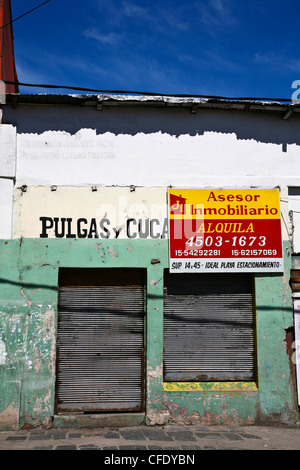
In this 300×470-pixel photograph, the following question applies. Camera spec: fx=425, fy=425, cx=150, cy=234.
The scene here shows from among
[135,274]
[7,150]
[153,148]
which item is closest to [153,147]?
[153,148]

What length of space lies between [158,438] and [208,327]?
231cm

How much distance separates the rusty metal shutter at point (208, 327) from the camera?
835 centimetres

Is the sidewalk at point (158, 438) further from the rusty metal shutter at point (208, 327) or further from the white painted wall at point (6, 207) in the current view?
the white painted wall at point (6, 207)

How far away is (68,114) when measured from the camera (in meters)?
8.80

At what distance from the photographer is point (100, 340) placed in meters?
8.27

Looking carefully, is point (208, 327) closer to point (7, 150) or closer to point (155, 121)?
point (155, 121)

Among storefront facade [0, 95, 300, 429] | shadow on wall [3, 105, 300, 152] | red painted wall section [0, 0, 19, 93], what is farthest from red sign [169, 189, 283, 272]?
red painted wall section [0, 0, 19, 93]

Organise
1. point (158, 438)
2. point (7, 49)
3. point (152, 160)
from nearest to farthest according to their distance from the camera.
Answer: point (158, 438) → point (152, 160) → point (7, 49)

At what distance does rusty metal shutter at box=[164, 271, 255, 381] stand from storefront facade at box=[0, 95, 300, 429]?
0.02 meters

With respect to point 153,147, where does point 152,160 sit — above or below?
below

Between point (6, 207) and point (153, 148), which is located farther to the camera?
point (153, 148)

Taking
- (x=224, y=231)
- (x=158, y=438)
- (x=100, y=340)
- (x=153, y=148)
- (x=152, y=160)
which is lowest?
(x=158, y=438)

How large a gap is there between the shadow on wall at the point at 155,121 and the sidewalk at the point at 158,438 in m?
5.68

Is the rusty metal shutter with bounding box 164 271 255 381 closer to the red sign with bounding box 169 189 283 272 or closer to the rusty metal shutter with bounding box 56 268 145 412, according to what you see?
the red sign with bounding box 169 189 283 272
